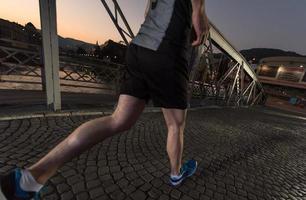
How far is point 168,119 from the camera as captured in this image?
1.75 m

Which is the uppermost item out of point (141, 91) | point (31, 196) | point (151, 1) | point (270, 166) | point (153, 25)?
point (151, 1)

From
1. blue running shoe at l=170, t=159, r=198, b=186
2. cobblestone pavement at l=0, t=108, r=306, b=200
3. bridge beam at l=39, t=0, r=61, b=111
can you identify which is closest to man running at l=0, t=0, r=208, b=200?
cobblestone pavement at l=0, t=108, r=306, b=200

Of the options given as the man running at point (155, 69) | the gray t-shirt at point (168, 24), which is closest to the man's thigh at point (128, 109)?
the man running at point (155, 69)

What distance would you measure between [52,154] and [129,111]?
0.57m

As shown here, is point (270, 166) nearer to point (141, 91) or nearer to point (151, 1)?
point (141, 91)

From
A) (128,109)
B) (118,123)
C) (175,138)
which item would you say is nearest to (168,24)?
(128,109)

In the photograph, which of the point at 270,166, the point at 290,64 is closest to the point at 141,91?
the point at 270,166

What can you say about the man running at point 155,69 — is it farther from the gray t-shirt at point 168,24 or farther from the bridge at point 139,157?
the bridge at point 139,157

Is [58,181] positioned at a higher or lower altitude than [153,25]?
lower

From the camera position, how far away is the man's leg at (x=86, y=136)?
1.34 m

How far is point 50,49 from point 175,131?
3006 mm

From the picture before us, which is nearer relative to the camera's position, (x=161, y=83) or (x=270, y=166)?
(x=161, y=83)

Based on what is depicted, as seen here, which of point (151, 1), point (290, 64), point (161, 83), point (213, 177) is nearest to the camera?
point (161, 83)

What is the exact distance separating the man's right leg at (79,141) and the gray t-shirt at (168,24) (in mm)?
451
